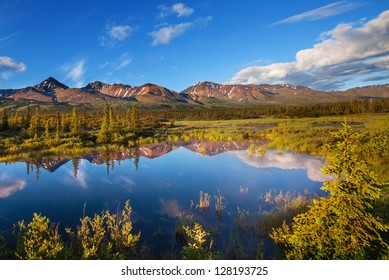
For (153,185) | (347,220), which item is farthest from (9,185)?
(347,220)

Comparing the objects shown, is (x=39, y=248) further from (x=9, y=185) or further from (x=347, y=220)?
(x=9, y=185)

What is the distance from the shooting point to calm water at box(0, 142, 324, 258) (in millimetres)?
13766

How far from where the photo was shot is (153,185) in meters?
20.9

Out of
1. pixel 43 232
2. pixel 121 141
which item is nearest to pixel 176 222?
pixel 43 232

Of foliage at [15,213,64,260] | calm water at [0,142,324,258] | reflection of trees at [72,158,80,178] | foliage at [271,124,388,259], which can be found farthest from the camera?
reflection of trees at [72,158,80,178]

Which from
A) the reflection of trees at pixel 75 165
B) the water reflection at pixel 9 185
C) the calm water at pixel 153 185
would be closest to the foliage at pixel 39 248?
the calm water at pixel 153 185

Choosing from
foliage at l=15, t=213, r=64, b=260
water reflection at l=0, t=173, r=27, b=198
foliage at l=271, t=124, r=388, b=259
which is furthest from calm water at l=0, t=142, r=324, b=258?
foliage at l=271, t=124, r=388, b=259

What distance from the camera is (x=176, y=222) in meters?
12.9

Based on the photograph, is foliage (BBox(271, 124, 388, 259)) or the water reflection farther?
the water reflection

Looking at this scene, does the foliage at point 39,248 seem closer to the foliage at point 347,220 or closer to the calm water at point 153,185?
the calm water at point 153,185

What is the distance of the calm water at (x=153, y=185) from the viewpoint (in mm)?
13766

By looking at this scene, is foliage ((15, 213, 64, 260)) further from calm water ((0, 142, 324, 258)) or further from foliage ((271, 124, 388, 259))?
foliage ((271, 124, 388, 259))
